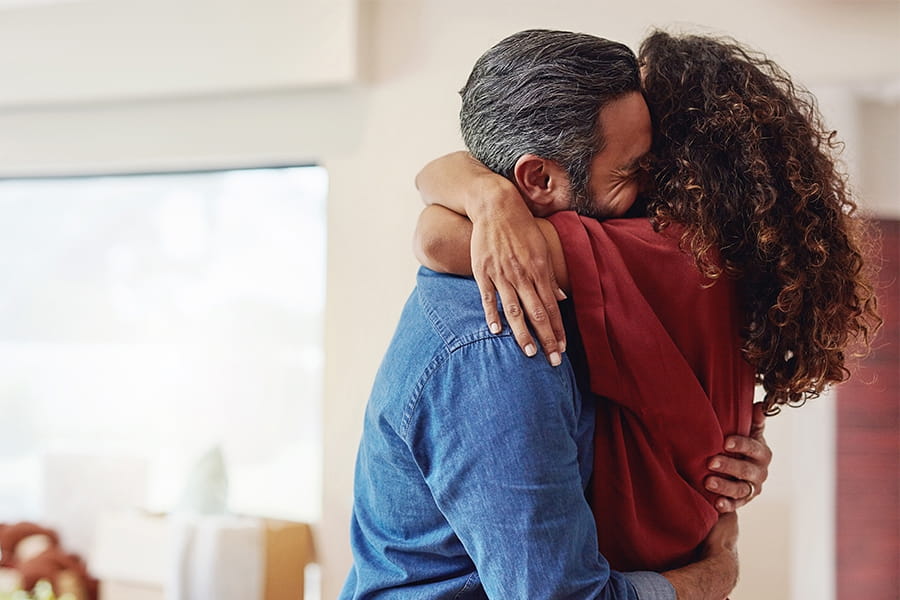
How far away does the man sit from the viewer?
37.1 inches

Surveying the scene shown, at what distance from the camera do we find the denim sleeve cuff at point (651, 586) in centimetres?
105

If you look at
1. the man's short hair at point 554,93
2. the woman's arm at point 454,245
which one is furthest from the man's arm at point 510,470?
the man's short hair at point 554,93

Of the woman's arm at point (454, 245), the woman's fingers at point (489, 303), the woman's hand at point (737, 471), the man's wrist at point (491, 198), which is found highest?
the man's wrist at point (491, 198)

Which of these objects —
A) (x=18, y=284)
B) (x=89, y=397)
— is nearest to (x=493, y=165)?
(x=89, y=397)

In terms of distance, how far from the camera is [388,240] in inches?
89.8

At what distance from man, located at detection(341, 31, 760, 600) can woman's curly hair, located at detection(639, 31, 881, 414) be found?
0.06 metres

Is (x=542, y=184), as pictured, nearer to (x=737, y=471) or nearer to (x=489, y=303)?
(x=489, y=303)

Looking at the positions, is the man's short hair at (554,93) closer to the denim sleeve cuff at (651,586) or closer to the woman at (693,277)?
the woman at (693,277)

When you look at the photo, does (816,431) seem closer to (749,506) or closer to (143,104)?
(749,506)

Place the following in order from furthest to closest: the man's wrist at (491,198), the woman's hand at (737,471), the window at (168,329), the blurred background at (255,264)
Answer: the window at (168,329)
the blurred background at (255,264)
the woman's hand at (737,471)
the man's wrist at (491,198)

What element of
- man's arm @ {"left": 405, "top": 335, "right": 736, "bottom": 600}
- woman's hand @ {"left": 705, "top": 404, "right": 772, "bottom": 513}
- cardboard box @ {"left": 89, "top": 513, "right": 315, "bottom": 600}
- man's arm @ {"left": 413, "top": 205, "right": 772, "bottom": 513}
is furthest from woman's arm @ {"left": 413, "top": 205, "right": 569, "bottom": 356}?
cardboard box @ {"left": 89, "top": 513, "right": 315, "bottom": 600}

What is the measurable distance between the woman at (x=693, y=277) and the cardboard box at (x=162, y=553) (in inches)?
53.0

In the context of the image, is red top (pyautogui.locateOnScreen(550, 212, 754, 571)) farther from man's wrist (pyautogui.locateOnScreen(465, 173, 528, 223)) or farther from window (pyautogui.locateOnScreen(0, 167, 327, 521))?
window (pyautogui.locateOnScreen(0, 167, 327, 521))

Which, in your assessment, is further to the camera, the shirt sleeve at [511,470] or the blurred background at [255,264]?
the blurred background at [255,264]
